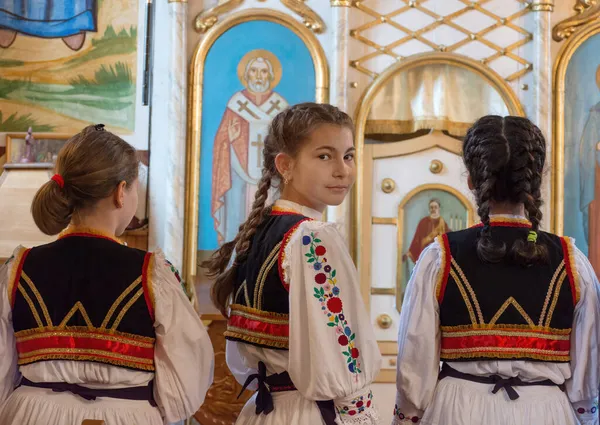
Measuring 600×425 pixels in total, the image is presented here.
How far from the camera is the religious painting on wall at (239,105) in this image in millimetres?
5453

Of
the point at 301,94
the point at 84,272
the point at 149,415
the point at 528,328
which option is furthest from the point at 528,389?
the point at 301,94

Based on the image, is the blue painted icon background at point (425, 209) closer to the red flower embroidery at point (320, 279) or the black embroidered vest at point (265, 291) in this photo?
the black embroidered vest at point (265, 291)

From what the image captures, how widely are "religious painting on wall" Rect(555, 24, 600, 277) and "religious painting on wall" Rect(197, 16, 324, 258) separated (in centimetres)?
167

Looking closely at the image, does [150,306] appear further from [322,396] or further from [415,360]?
[415,360]

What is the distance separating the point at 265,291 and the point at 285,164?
1.27 feet

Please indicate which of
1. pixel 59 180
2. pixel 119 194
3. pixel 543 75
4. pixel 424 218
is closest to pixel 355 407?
pixel 119 194

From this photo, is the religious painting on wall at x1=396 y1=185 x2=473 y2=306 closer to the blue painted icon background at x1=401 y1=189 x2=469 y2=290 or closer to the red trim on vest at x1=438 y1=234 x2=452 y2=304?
the blue painted icon background at x1=401 y1=189 x2=469 y2=290

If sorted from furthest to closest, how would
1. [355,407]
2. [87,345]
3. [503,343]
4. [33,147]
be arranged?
1. [33,147]
2. [503,343]
3. [87,345]
4. [355,407]

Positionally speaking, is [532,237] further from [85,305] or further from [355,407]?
[85,305]

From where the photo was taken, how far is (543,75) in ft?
18.1

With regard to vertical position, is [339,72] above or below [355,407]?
above

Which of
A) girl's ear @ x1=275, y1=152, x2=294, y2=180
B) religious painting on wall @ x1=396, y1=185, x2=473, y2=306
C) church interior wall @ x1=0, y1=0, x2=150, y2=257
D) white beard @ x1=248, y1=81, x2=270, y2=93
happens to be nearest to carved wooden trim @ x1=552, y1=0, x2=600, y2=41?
religious painting on wall @ x1=396, y1=185, x2=473, y2=306

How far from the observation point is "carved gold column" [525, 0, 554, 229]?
5.51 metres

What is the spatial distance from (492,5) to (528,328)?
364cm
